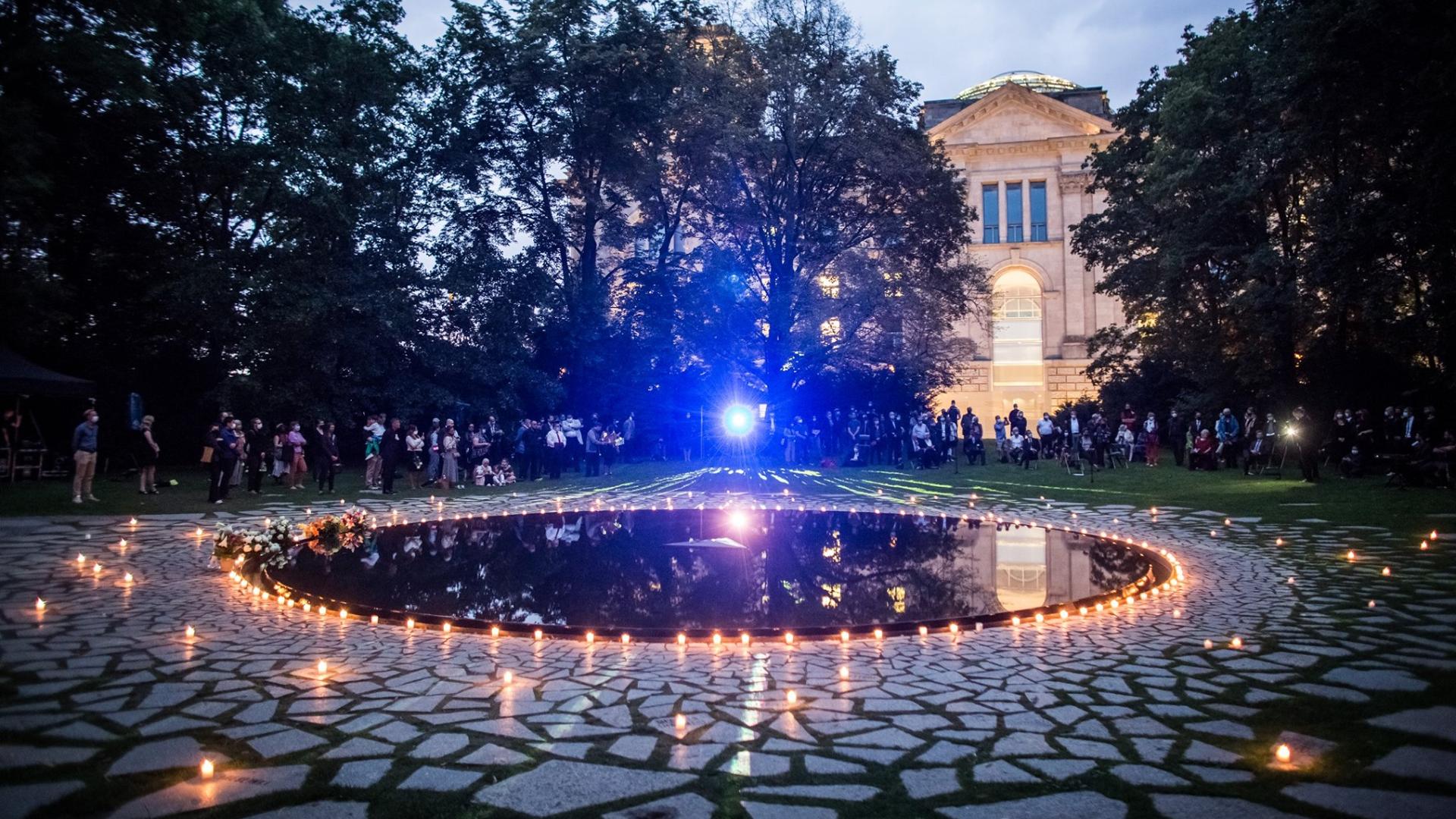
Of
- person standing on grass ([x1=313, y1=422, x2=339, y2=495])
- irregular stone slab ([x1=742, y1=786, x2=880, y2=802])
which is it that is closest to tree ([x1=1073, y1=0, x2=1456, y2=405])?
irregular stone slab ([x1=742, y1=786, x2=880, y2=802])

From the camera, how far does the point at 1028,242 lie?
52250 millimetres

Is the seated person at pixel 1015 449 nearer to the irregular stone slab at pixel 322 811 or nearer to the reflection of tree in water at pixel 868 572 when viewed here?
the reflection of tree in water at pixel 868 572

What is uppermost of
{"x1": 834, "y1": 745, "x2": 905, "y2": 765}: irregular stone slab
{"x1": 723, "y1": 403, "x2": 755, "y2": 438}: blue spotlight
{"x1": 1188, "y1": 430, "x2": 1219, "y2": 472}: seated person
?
{"x1": 723, "y1": 403, "x2": 755, "y2": 438}: blue spotlight

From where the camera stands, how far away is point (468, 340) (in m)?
30.3

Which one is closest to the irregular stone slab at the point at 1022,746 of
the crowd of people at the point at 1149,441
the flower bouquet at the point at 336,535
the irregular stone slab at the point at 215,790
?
the irregular stone slab at the point at 215,790

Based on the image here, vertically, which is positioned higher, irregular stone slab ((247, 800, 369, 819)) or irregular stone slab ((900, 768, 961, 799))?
irregular stone slab ((247, 800, 369, 819))

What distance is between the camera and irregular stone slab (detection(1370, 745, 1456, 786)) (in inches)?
152

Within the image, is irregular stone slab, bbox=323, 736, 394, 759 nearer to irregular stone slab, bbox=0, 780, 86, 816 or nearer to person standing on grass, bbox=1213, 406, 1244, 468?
irregular stone slab, bbox=0, 780, 86, 816

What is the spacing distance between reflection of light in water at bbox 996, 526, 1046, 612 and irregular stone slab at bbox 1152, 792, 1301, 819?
12.0ft

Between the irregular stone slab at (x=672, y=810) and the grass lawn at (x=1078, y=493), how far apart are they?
12.8 metres

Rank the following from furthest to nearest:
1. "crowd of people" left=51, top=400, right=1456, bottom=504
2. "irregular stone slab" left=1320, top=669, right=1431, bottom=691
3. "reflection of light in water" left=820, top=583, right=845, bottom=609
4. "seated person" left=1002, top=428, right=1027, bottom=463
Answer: "seated person" left=1002, top=428, right=1027, bottom=463, "crowd of people" left=51, top=400, right=1456, bottom=504, "reflection of light in water" left=820, top=583, right=845, bottom=609, "irregular stone slab" left=1320, top=669, right=1431, bottom=691

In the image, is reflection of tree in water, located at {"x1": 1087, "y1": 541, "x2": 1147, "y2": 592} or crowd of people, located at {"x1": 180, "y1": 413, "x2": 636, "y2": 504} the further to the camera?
crowd of people, located at {"x1": 180, "y1": 413, "x2": 636, "y2": 504}

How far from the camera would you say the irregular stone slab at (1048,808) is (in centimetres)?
350

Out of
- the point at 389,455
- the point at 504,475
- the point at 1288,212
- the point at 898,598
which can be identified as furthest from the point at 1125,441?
the point at 898,598
